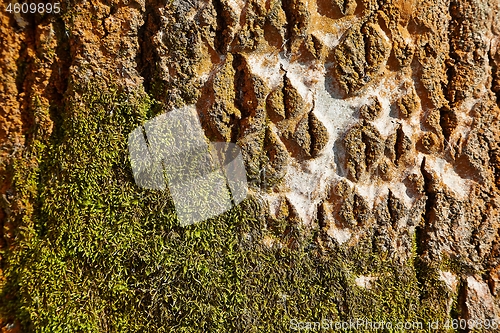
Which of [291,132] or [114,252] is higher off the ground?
[291,132]

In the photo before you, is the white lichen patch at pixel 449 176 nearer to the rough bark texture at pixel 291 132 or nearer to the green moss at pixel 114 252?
the rough bark texture at pixel 291 132

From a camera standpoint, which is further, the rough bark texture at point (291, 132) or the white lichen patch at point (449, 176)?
the white lichen patch at point (449, 176)

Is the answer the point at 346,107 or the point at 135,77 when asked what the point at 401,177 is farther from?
the point at 135,77

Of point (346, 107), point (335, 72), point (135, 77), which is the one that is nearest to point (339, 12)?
point (335, 72)

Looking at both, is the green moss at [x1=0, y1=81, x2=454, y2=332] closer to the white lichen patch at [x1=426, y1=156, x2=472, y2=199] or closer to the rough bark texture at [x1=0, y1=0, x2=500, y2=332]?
the rough bark texture at [x1=0, y1=0, x2=500, y2=332]

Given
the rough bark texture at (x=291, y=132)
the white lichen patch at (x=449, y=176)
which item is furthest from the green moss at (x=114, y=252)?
the white lichen patch at (x=449, y=176)

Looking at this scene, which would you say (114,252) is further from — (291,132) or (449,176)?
(449,176)

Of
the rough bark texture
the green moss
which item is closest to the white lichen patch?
the rough bark texture

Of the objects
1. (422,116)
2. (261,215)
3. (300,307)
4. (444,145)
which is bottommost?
(300,307)

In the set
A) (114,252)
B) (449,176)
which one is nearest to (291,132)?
(449,176)
